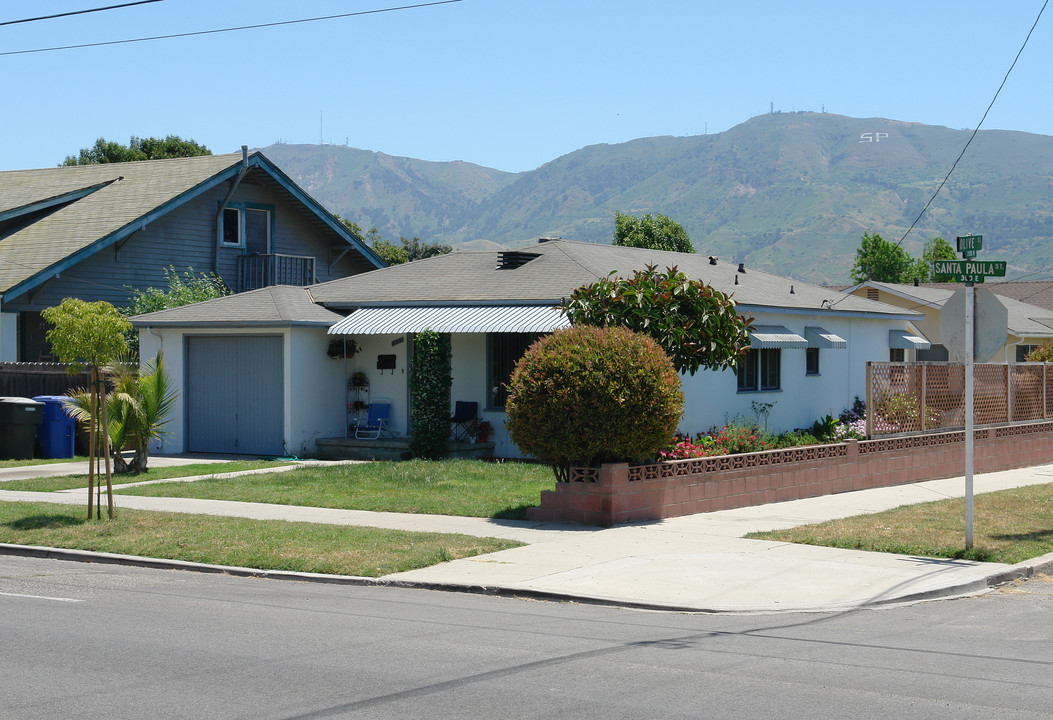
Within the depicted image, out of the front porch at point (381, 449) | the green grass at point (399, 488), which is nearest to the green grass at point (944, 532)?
the green grass at point (399, 488)

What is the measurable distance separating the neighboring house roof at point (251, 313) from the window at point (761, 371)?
324 inches

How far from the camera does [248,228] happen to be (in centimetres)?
2967

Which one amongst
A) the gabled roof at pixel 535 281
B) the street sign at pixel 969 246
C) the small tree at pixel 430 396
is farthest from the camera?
the gabled roof at pixel 535 281

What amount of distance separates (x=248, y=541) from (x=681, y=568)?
4738 mm

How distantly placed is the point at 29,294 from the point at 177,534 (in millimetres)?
13788

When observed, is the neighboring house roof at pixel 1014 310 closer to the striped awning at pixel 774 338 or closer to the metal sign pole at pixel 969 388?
the striped awning at pixel 774 338

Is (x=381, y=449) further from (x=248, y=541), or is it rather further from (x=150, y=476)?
(x=248, y=541)

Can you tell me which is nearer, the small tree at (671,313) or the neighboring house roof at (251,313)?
the small tree at (671,313)

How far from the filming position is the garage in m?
21.4

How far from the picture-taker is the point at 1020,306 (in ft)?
141

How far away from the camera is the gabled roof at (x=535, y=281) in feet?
68.6

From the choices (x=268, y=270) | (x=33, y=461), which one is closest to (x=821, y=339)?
(x=268, y=270)

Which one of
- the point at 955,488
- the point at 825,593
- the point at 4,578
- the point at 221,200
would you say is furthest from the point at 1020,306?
the point at 4,578

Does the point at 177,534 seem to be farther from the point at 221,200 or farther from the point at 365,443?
the point at 221,200
